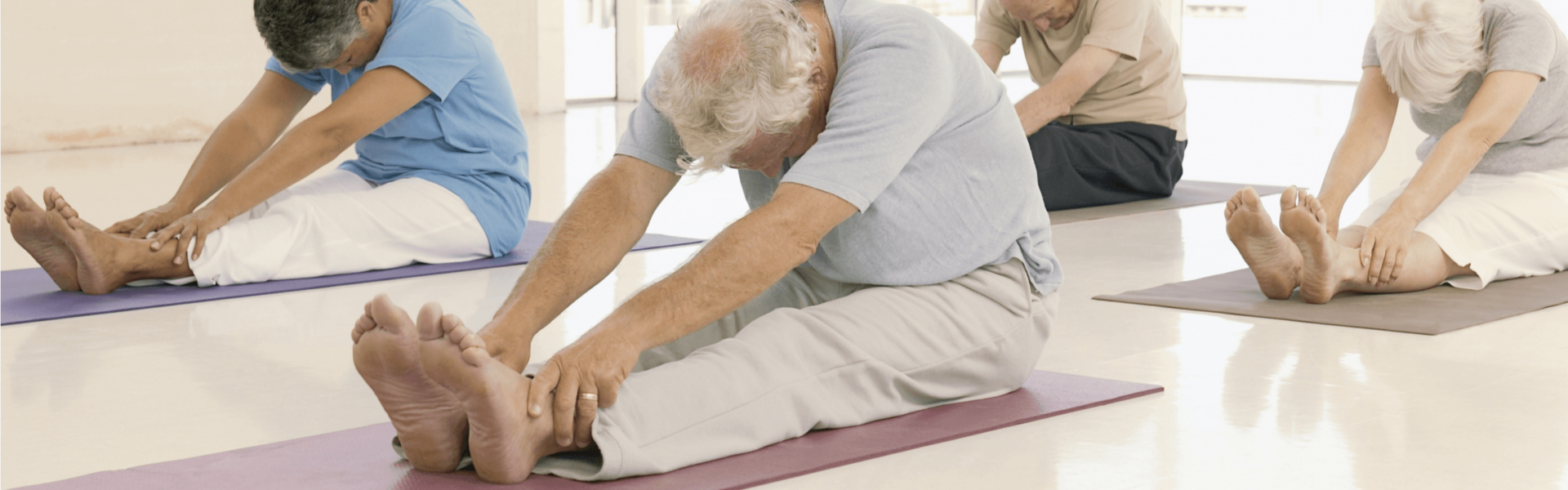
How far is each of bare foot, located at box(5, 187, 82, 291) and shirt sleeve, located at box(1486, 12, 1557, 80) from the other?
2.69m

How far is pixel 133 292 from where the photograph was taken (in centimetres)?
307

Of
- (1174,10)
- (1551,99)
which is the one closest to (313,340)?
(1551,99)

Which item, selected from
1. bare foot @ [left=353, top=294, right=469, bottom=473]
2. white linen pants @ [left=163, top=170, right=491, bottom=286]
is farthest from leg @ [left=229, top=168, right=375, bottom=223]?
bare foot @ [left=353, top=294, right=469, bottom=473]

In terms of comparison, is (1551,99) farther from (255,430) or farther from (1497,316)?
(255,430)

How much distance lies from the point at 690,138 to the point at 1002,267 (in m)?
0.49

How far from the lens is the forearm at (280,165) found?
3135 millimetres

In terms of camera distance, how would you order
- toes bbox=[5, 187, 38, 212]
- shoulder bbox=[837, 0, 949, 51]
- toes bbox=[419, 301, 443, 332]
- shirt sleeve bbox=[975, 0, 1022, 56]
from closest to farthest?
toes bbox=[419, 301, 443, 332] < shoulder bbox=[837, 0, 949, 51] < toes bbox=[5, 187, 38, 212] < shirt sleeve bbox=[975, 0, 1022, 56]

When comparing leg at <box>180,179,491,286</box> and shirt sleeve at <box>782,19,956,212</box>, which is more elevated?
shirt sleeve at <box>782,19,956,212</box>

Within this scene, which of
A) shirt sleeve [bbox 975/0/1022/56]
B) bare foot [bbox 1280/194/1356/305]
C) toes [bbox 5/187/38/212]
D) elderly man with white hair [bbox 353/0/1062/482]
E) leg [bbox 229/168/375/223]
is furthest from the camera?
shirt sleeve [bbox 975/0/1022/56]

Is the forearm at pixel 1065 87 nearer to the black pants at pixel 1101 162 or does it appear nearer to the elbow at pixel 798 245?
the black pants at pixel 1101 162

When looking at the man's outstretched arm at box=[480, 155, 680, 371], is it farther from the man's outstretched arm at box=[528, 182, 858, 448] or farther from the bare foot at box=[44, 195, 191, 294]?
the bare foot at box=[44, 195, 191, 294]

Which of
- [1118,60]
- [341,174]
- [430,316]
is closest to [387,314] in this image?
[430,316]

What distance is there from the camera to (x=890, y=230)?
77.0 inches

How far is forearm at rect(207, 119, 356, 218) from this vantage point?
3.13 meters
